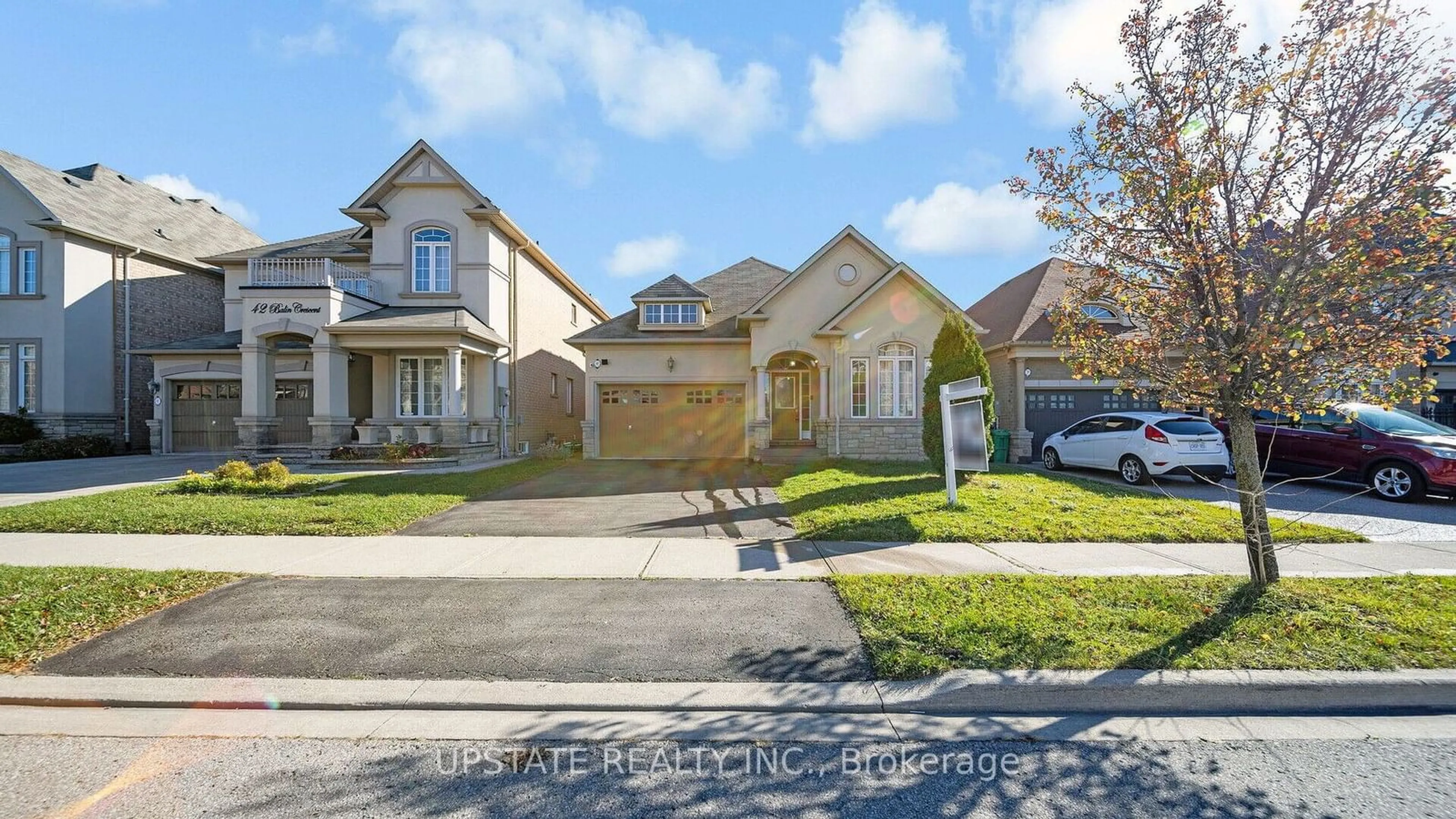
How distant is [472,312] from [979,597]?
16.6 meters

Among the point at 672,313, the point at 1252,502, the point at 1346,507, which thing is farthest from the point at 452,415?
the point at 1346,507

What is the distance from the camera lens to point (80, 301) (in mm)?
19734

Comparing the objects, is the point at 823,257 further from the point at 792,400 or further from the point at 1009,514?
the point at 1009,514

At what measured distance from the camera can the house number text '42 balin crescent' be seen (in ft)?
54.2

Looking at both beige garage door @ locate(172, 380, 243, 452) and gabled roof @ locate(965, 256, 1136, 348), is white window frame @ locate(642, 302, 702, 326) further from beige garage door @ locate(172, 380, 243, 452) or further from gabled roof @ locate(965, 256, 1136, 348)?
beige garage door @ locate(172, 380, 243, 452)

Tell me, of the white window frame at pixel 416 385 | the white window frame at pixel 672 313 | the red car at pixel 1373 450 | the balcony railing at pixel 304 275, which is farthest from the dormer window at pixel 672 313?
the red car at pixel 1373 450

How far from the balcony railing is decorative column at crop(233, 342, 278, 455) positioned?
1891 millimetres

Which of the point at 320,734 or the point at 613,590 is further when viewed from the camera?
the point at 613,590

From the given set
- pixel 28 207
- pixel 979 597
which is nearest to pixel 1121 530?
pixel 979 597

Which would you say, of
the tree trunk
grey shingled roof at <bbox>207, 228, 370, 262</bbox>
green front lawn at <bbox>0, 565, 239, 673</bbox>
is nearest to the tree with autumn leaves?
the tree trunk

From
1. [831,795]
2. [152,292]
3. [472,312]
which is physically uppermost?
[152,292]

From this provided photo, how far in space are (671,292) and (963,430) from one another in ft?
36.4

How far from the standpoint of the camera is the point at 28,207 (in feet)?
64.2

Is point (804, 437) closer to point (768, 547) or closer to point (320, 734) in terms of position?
point (768, 547)
